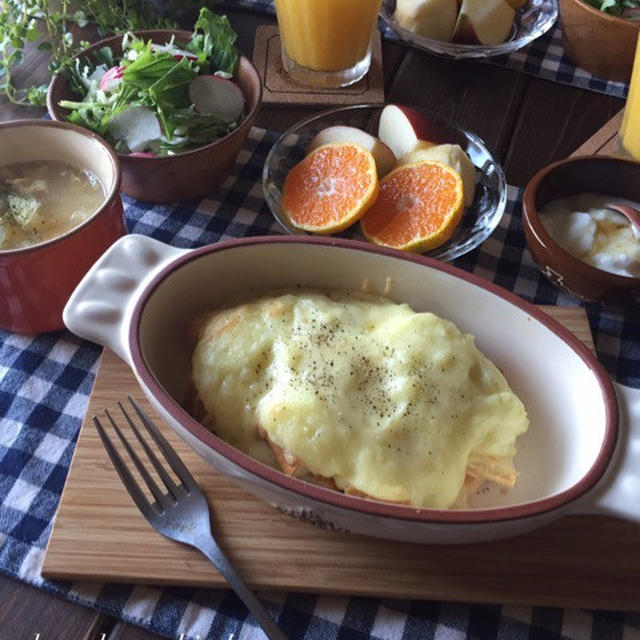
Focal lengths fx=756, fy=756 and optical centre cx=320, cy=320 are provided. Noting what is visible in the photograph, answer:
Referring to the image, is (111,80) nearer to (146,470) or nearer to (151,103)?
(151,103)

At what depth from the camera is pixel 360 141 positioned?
1.16 m

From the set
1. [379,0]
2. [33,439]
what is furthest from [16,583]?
[379,0]

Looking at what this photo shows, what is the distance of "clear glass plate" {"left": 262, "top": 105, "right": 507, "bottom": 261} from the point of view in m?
1.09

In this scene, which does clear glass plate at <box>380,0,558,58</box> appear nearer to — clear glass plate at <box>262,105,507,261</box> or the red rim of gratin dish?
clear glass plate at <box>262,105,507,261</box>

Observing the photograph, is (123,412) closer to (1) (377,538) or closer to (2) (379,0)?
(1) (377,538)

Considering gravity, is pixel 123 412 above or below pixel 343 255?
below

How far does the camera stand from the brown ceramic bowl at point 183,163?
1.09 m

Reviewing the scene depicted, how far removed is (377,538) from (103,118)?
29.3 inches

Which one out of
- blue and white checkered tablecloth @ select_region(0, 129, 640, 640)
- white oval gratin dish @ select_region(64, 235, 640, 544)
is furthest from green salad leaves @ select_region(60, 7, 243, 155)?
white oval gratin dish @ select_region(64, 235, 640, 544)

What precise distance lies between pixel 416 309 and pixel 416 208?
264 millimetres

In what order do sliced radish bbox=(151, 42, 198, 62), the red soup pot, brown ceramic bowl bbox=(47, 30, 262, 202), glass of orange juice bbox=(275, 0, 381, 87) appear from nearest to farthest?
the red soup pot < brown ceramic bowl bbox=(47, 30, 262, 202) < sliced radish bbox=(151, 42, 198, 62) < glass of orange juice bbox=(275, 0, 381, 87)

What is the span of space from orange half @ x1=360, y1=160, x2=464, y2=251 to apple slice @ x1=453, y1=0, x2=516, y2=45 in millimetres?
450

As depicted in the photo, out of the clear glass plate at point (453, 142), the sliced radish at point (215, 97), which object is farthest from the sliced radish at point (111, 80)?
the clear glass plate at point (453, 142)

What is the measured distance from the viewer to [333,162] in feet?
3.66
